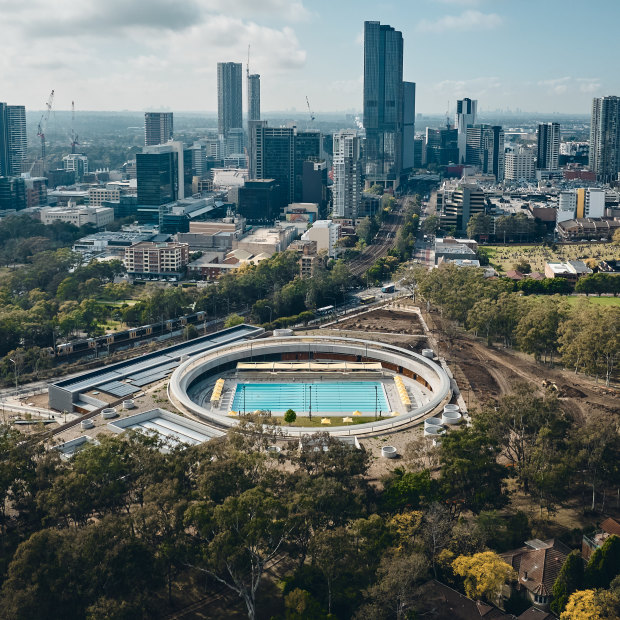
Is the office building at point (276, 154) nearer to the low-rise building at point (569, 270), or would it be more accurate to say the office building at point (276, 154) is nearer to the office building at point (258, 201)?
the office building at point (258, 201)

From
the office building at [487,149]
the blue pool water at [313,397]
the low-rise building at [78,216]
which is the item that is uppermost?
the office building at [487,149]

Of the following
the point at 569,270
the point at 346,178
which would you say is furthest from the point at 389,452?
the point at 346,178

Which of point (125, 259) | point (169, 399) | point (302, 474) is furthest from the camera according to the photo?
point (125, 259)

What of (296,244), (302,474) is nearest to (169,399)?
(302,474)

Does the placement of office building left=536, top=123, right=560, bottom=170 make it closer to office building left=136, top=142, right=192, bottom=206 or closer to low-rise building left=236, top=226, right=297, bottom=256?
office building left=136, top=142, right=192, bottom=206

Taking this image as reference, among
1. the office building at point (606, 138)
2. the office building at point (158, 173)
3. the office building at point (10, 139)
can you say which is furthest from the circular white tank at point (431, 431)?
the office building at point (606, 138)

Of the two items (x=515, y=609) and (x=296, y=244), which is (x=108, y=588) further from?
(x=296, y=244)
